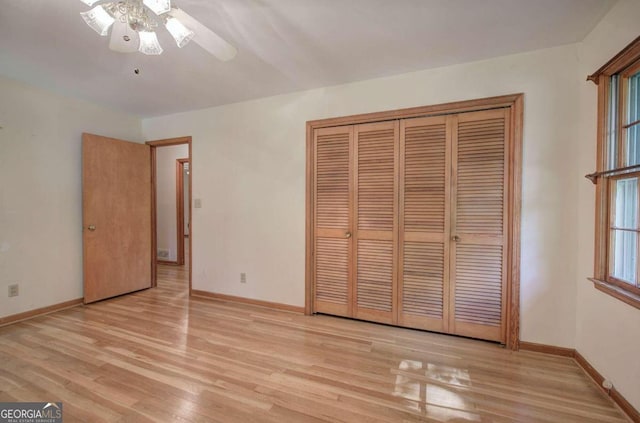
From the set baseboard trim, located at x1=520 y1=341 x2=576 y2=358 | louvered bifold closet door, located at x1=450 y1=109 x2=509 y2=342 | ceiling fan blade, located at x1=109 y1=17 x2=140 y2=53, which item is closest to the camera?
ceiling fan blade, located at x1=109 y1=17 x2=140 y2=53

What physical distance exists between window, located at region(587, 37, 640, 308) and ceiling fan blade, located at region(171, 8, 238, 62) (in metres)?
2.27

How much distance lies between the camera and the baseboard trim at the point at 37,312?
8.81 ft

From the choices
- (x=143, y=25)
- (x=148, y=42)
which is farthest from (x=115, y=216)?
(x=143, y=25)

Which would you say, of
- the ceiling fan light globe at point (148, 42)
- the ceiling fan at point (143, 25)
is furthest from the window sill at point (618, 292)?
the ceiling fan light globe at point (148, 42)

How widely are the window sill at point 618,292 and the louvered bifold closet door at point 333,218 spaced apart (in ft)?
5.92

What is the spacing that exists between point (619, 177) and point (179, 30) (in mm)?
2744

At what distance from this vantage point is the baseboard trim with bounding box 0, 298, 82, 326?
2.69m

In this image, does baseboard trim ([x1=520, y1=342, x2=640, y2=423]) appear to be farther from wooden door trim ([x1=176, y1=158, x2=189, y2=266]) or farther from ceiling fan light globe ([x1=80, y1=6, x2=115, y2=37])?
wooden door trim ([x1=176, y1=158, x2=189, y2=266])

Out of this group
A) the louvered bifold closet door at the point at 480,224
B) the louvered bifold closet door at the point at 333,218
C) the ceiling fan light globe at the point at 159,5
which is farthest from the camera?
the louvered bifold closet door at the point at 333,218

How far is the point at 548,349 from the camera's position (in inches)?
85.3

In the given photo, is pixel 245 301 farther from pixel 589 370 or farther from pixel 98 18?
pixel 589 370

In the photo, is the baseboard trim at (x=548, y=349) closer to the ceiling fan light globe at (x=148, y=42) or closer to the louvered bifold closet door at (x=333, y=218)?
the louvered bifold closet door at (x=333, y=218)

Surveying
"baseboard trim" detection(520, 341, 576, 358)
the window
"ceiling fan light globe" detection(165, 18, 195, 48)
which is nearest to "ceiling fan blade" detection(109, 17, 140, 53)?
"ceiling fan light globe" detection(165, 18, 195, 48)

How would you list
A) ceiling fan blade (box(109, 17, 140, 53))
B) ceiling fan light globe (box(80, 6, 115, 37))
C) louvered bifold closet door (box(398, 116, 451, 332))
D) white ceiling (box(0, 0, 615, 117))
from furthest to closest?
louvered bifold closet door (box(398, 116, 451, 332)) → white ceiling (box(0, 0, 615, 117)) → ceiling fan blade (box(109, 17, 140, 53)) → ceiling fan light globe (box(80, 6, 115, 37))
